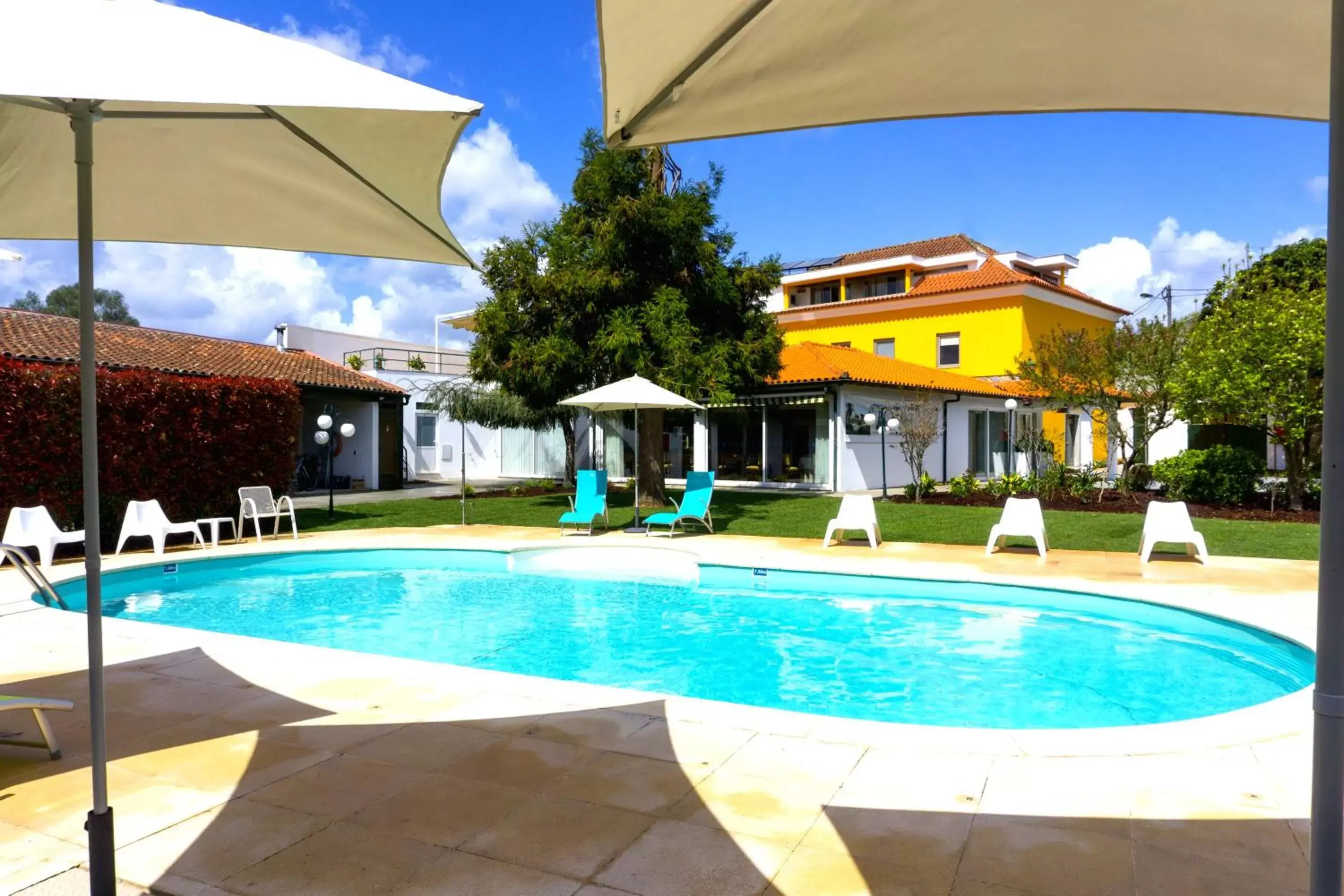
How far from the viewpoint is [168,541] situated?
14664mm

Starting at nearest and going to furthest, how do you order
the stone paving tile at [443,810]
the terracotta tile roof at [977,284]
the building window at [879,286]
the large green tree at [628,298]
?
the stone paving tile at [443,810] < the large green tree at [628,298] < the terracotta tile roof at [977,284] < the building window at [879,286]

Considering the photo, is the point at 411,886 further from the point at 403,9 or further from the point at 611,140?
the point at 403,9

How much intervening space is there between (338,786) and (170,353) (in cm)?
2351

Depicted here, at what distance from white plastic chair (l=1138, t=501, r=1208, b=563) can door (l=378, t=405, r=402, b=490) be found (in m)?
23.6

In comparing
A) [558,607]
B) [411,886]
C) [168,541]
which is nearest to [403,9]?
[168,541]

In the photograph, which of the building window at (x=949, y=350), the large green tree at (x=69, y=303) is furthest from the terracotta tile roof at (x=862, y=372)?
the large green tree at (x=69, y=303)

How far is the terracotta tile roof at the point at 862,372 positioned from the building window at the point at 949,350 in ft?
6.60

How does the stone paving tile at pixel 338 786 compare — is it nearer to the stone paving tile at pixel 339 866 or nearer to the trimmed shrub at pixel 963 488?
the stone paving tile at pixel 339 866

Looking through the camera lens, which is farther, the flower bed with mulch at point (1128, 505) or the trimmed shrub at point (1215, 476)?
the trimmed shrub at point (1215, 476)

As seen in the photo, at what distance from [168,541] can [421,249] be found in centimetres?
1334

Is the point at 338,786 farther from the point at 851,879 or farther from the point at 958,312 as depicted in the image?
the point at 958,312

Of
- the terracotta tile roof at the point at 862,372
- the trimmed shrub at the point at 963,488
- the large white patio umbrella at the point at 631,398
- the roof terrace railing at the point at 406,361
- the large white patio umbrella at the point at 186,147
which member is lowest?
the trimmed shrub at the point at 963,488

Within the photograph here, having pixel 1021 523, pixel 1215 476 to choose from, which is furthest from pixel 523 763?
pixel 1215 476

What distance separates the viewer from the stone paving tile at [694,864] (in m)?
3.00
